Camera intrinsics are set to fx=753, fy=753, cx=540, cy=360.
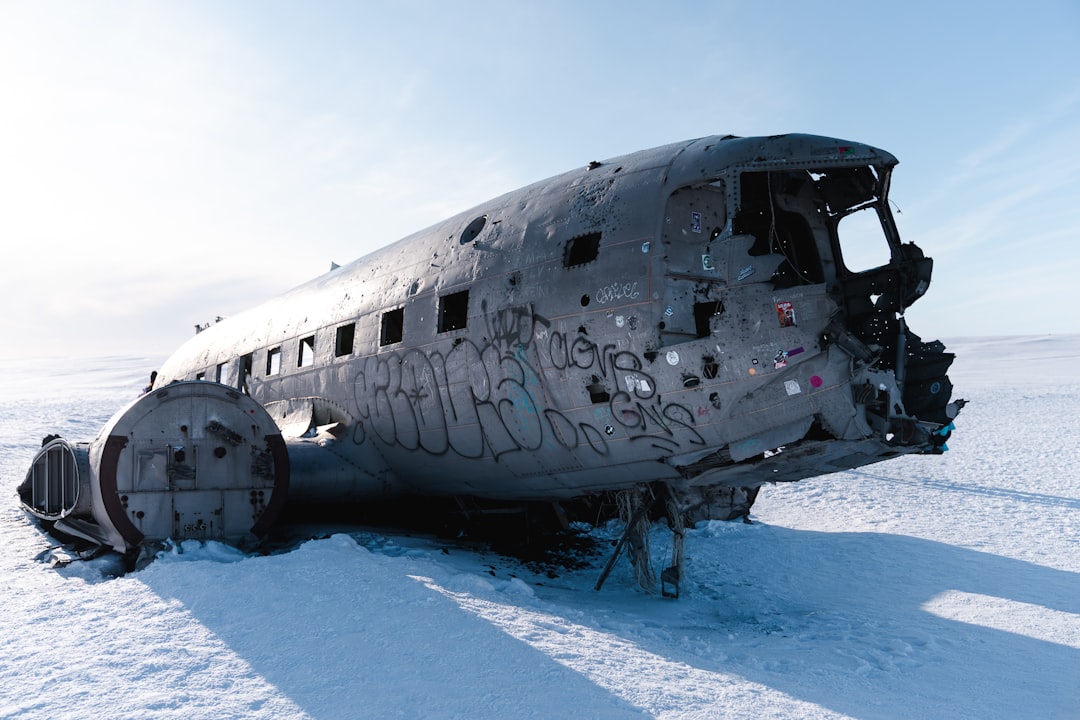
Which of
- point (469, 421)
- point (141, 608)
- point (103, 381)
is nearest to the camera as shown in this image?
point (141, 608)

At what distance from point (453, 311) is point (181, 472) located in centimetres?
415

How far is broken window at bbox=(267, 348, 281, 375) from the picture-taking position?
1448 cm

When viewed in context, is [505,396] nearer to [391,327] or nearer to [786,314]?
[391,327]

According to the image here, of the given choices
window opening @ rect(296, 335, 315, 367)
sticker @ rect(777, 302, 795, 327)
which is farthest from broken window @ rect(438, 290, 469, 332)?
sticker @ rect(777, 302, 795, 327)

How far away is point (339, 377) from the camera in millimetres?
12469

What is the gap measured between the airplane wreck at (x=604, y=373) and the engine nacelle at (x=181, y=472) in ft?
0.09

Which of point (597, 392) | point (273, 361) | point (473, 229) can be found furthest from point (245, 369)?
point (597, 392)

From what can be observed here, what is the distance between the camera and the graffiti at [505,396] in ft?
27.8

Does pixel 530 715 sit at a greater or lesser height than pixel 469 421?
lesser

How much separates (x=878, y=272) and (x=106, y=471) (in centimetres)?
955

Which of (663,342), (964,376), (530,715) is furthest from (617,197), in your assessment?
(964,376)

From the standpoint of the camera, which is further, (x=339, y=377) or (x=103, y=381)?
(x=103, y=381)

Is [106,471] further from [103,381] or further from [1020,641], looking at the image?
[103,381]

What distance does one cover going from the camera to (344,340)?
1263 centimetres
